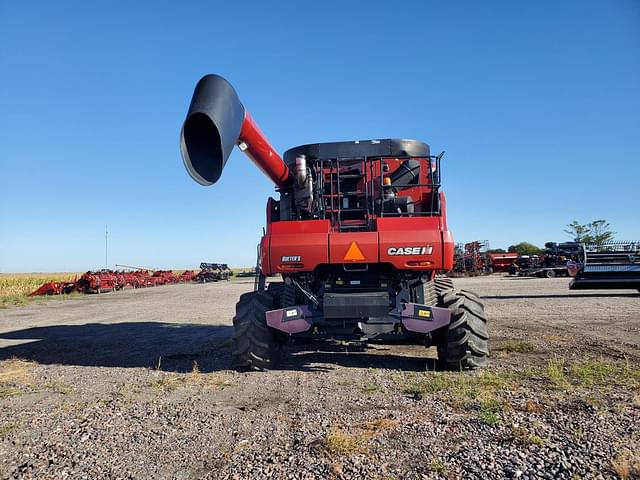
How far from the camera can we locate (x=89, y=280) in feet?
100

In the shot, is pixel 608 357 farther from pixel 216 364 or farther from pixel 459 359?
pixel 216 364

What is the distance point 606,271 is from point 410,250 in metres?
12.6

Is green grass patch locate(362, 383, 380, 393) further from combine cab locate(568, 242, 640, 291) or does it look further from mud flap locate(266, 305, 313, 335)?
combine cab locate(568, 242, 640, 291)

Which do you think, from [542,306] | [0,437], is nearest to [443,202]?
[0,437]

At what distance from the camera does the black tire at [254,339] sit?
614 centimetres

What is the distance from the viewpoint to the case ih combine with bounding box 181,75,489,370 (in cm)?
582

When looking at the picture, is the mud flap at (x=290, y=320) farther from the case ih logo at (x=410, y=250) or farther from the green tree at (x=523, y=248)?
the green tree at (x=523, y=248)

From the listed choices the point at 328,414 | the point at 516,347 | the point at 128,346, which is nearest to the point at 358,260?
the point at 328,414

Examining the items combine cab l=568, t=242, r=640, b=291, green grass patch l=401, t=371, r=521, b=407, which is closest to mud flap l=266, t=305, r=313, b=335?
green grass patch l=401, t=371, r=521, b=407

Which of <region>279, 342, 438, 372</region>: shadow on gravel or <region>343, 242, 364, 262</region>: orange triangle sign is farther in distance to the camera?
<region>279, 342, 438, 372</region>: shadow on gravel

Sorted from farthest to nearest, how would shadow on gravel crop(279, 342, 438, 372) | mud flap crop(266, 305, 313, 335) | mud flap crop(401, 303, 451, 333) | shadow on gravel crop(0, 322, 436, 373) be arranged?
1. shadow on gravel crop(0, 322, 436, 373)
2. shadow on gravel crop(279, 342, 438, 372)
3. mud flap crop(266, 305, 313, 335)
4. mud flap crop(401, 303, 451, 333)

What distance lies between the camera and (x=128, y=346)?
28.9 ft

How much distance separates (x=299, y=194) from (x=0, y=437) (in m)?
4.35

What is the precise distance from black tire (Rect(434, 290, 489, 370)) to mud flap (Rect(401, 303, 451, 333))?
7.6 inches
